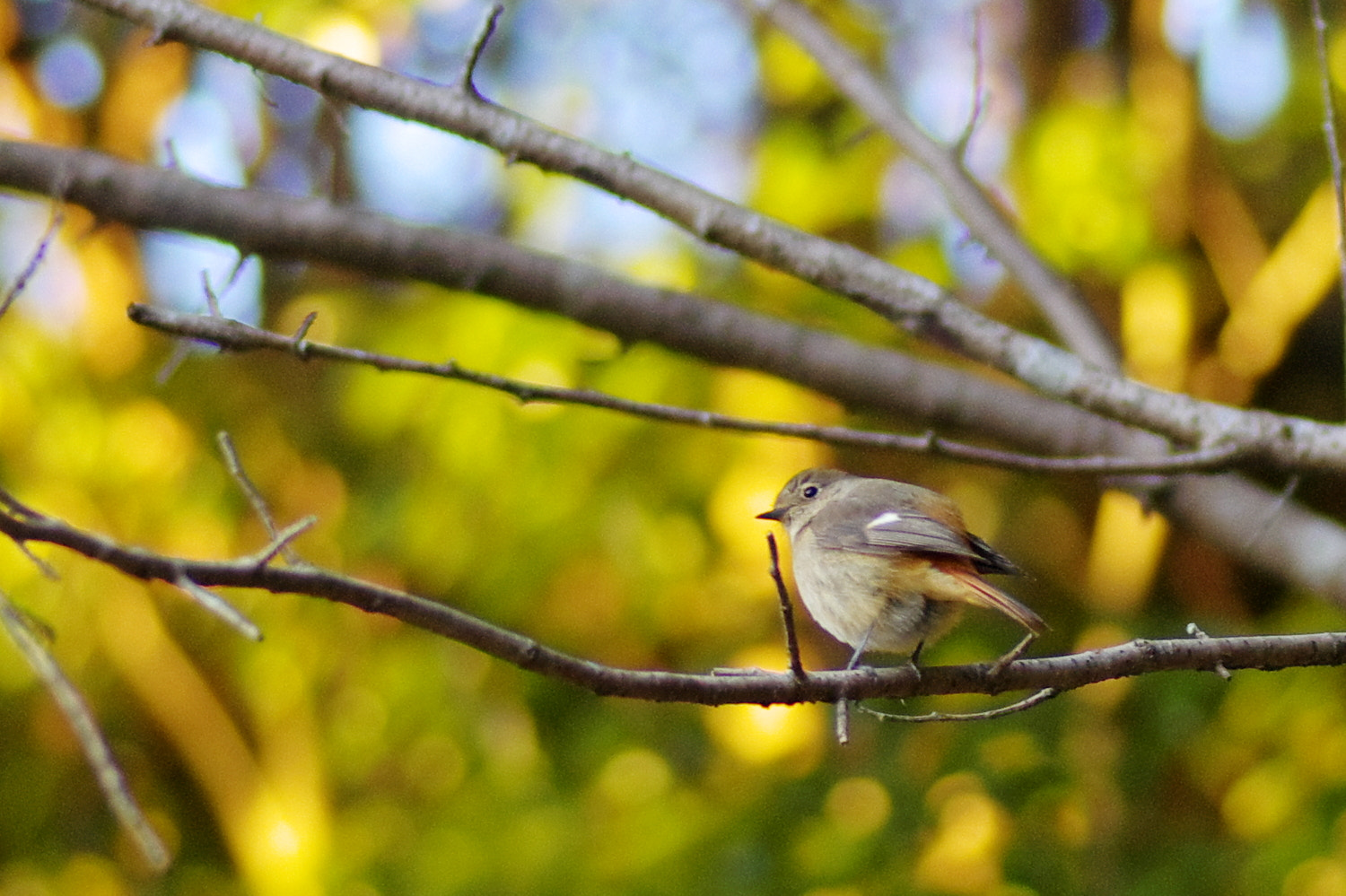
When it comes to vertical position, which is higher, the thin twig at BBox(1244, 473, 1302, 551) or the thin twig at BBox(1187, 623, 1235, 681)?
the thin twig at BBox(1244, 473, 1302, 551)

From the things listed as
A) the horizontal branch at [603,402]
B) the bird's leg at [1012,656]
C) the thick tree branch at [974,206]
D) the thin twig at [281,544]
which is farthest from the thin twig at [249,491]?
the thick tree branch at [974,206]

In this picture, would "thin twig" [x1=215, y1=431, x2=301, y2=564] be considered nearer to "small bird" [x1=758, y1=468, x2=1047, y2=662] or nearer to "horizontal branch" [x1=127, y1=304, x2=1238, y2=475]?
"horizontal branch" [x1=127, y1=304, x2=1238, y2=475]

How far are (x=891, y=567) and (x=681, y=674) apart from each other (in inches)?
41.0

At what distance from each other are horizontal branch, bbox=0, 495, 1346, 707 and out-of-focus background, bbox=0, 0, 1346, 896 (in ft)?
4.87

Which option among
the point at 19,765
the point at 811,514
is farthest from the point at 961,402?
the point at 19,765

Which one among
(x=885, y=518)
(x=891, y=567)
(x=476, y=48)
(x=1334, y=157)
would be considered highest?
(x=476, y=48)

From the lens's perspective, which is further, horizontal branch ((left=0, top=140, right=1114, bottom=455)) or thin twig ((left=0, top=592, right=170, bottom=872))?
horizontal branch ((left=0, top=140, right=1114, bottom=455))

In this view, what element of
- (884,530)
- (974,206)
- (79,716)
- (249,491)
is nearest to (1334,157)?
(884,530)

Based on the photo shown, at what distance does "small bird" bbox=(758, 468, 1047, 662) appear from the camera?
2.38 meters

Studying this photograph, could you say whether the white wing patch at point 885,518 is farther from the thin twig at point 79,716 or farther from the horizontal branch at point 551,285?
the thin twig at point 79,716

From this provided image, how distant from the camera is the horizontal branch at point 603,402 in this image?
2080mm

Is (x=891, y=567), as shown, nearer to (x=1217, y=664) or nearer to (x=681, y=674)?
(x=1217, y=664)

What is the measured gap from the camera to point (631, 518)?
4.44m

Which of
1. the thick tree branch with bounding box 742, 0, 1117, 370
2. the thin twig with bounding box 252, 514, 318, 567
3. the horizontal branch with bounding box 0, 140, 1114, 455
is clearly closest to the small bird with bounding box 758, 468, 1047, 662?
the horizontal branch with bounding box 0, 140, 1114, 455
